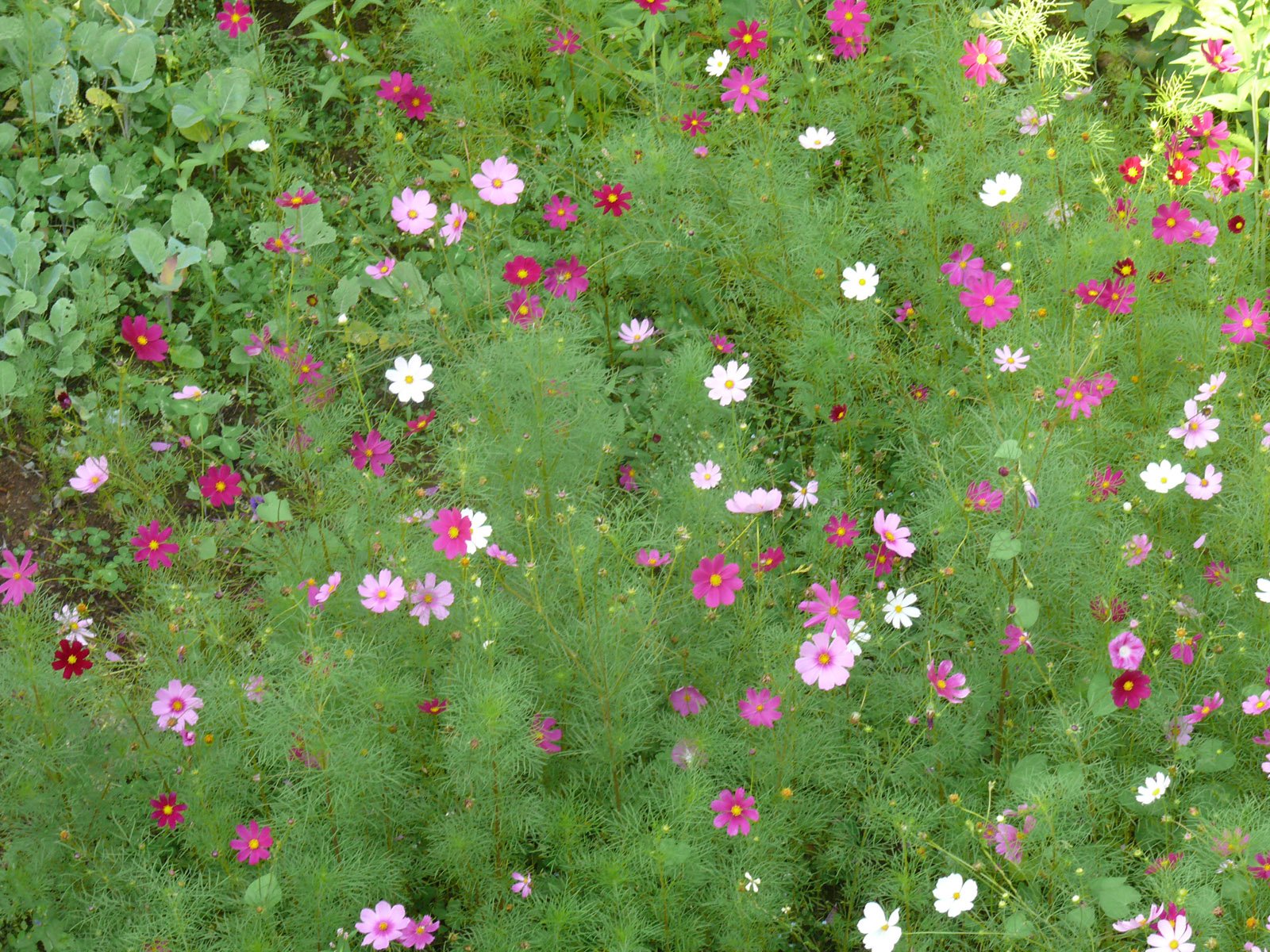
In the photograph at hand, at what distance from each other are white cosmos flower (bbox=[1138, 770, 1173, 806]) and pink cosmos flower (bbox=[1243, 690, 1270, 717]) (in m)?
0.21

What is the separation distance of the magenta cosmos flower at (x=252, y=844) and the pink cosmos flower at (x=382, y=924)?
0.68 feet

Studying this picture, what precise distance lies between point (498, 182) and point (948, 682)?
170cm

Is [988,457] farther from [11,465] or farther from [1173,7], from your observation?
[11,465]

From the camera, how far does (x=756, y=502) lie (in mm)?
2465

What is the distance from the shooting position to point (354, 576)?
2.75 meters

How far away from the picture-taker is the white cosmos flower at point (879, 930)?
82.8 inches

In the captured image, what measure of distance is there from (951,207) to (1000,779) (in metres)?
1.62

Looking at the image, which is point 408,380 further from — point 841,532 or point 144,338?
point 841,532

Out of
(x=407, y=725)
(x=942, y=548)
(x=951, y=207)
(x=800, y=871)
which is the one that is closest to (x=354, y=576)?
(x=407, y=725)

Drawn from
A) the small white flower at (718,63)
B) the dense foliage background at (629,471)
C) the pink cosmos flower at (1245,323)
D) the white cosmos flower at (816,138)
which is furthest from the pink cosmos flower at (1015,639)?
the small white flower at (718,63)

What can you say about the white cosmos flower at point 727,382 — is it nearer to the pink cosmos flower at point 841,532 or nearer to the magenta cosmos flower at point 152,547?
the pink cosmos flower at point 841,532

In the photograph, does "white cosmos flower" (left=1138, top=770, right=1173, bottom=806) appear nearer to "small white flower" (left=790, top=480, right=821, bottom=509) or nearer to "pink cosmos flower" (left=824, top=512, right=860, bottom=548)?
"pink cosmos flower" (left=824, top=512, right=860, bottom=548)

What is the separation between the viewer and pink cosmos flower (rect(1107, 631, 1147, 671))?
7.75ft

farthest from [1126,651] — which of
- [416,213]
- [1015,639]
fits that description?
[416,213]
